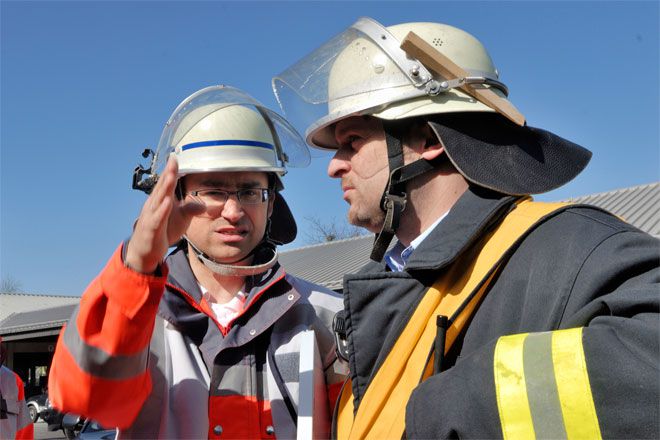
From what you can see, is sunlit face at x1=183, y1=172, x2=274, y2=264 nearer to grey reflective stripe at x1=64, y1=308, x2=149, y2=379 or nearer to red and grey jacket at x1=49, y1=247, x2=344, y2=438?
red and grey jacket at x1=49, y1=247, x2=344, y2=438

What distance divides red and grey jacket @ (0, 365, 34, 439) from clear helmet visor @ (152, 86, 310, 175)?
3650 mm

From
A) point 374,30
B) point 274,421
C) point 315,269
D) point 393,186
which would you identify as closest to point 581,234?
point 393,186

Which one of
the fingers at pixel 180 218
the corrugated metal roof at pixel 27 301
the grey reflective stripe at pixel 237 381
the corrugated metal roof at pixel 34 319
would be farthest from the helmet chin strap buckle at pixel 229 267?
the corrugated metal roof at pixel 27 301

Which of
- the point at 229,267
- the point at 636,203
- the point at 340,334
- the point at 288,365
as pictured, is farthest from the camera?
the point at 636,203

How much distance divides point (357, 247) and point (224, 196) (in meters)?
19.0

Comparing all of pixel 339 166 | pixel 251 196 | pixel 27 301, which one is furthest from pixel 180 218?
pixel 27 301

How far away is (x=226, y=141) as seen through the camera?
322cm

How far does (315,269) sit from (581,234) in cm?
1858

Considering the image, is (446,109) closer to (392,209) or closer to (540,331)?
(392,209)

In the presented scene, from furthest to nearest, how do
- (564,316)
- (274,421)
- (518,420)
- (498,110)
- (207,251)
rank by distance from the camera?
(207,251) < (274,421) < (498,110) < (564,316) < (518,420)

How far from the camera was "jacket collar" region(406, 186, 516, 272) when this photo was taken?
1.91m

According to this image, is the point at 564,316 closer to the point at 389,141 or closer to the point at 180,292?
the point at 389,141

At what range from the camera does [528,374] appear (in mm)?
1381

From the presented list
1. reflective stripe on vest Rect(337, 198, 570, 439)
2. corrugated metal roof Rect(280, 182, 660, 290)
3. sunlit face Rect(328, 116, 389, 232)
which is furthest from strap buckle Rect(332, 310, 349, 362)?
corrugated metal roof Rect(280, 182, 660, 290)
